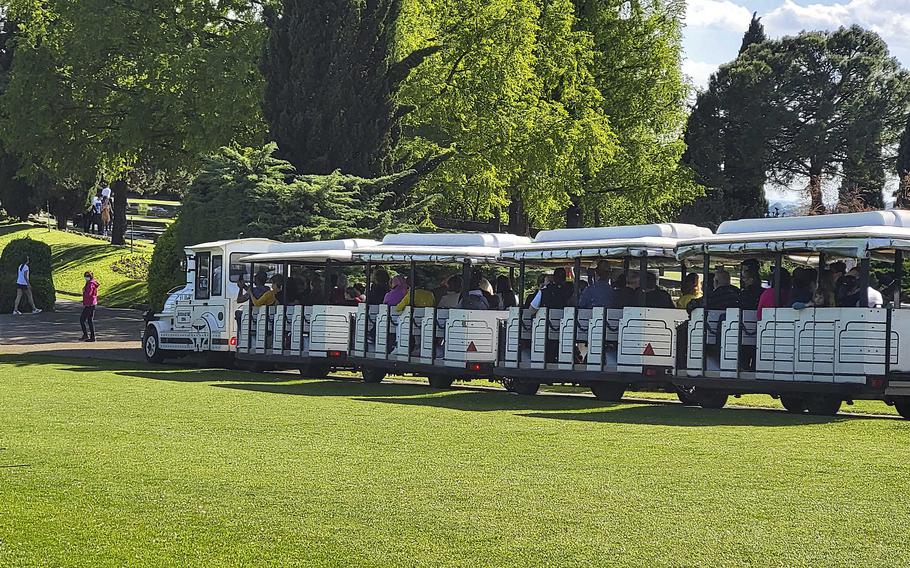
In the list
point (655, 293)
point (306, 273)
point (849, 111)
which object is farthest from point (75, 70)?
point (849, 111)

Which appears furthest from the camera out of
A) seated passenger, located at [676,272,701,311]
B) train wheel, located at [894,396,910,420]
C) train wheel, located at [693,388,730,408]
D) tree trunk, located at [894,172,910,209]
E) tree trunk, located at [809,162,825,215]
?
tree trunk, located at [809,162,825,215]

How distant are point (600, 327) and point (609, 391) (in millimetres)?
1174

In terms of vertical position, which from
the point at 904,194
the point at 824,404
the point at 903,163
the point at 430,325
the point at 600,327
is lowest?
the point at 824,404

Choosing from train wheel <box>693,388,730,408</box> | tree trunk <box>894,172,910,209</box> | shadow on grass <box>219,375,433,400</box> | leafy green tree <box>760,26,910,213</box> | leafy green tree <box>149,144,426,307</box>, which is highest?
leafy green tree <box>760,26,910,213</box>

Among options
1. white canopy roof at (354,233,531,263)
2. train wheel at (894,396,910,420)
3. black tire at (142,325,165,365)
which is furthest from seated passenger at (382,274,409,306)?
train wheel at (894,396,910,420)

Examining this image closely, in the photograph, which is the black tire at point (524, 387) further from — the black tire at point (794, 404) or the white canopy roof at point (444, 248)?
the black tire at point (794, 404)

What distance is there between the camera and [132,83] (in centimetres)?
4562

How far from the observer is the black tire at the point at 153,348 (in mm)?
32094

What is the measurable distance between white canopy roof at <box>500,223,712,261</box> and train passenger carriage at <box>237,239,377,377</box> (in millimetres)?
5077

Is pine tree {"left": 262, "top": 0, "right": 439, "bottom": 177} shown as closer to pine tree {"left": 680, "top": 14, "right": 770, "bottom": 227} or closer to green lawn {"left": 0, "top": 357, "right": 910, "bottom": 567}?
green lawn {"left": 0, "top": 357, "right": 910, "bottom": 567}

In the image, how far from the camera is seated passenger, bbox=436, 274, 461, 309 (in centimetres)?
2652

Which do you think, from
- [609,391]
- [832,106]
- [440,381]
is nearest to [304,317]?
[440,381]

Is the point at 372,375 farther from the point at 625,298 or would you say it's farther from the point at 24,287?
the point at 24,287

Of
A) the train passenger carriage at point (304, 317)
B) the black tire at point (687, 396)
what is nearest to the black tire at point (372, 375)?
the train passenger carriage at point (304, 317)
